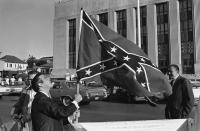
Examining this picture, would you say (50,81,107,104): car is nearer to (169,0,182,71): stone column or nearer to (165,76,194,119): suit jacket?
(165,76,194,119): suit jacket

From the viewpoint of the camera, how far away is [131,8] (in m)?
49.9

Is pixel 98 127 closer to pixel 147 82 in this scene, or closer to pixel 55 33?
pixel 147 82

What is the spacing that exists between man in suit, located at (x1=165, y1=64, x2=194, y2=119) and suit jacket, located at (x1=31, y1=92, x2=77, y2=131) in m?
2.58

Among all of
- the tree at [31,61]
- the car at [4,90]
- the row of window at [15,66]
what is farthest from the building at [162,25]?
the tree at [31,61]

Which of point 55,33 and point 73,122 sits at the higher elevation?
point 55,33

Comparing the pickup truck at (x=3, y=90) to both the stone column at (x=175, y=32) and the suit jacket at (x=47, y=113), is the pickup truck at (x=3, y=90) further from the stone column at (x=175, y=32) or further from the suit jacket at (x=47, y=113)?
the stone column at (x=175, y=32)

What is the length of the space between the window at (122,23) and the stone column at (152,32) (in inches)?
195

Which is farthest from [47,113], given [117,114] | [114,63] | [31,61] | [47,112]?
[31,61]

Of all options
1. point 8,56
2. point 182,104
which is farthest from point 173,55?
point 8,56

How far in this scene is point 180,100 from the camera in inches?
215

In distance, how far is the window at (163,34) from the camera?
46.0 metres

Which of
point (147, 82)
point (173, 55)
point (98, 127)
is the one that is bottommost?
point (98, 127)

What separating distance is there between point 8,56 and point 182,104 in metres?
129

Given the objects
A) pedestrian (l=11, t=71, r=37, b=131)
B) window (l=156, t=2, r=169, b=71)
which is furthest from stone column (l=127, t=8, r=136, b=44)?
pedestrian (l=11, t=71, r=37, b=131)
